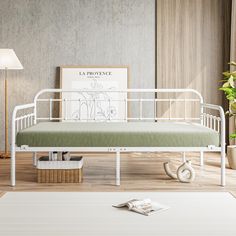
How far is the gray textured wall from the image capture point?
485 centimetres

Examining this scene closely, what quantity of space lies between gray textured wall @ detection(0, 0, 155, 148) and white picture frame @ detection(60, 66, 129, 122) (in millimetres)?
89

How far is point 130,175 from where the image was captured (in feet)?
11.5

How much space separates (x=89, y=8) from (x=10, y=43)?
1027 millimetres

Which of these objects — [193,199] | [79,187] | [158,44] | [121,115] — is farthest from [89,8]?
[193,199]

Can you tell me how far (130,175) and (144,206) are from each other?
165 cm

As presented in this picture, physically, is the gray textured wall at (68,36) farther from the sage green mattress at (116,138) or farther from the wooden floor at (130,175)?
the sage green mattress at (116,138)

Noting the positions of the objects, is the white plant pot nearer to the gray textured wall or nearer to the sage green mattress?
the sage green mattress

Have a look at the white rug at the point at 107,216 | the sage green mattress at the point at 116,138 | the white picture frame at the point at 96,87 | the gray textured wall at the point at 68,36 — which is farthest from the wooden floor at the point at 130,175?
the gray textured wall at the point at 68,36

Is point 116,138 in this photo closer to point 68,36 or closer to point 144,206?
point 144,206

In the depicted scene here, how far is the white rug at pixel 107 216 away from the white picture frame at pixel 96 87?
2.64 meters

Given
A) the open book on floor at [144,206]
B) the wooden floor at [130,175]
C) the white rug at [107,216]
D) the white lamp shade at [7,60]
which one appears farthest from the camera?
the white lamp shade at [7,60]

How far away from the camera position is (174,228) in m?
1.65

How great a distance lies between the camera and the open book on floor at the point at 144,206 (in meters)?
1.83

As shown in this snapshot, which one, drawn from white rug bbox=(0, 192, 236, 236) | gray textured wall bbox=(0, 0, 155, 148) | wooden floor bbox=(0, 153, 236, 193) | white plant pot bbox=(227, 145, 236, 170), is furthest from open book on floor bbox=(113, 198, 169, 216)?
gray textured wall bbox=(0, 0, 155, 148)
